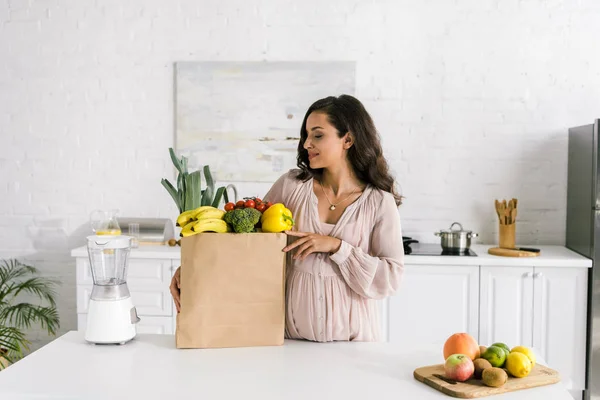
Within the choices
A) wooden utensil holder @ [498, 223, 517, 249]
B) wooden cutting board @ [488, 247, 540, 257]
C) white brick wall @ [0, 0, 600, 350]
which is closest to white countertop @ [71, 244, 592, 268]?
wooden cutting board @ [488, 247, 540, 257]

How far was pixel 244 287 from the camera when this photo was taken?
2002mm

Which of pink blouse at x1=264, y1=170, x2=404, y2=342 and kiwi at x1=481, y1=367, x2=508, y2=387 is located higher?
pink blouse at x1=264, y1=170, x2=404, y2=342

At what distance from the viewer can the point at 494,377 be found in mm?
1713

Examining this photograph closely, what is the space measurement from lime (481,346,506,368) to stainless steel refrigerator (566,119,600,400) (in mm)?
2054

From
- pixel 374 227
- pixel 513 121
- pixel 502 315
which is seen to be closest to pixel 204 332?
pixel 374 227

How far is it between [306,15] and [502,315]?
2198 millimetres

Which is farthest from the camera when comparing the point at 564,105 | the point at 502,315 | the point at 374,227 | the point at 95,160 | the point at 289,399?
the point at 95,160

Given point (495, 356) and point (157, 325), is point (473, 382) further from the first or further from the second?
point (157, 325)

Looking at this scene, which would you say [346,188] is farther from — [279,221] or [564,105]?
[564,105]

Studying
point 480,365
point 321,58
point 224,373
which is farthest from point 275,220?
point 321,58

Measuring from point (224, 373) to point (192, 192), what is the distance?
0.63 meters

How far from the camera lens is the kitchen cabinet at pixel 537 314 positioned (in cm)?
366

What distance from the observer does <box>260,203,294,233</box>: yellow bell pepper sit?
199 centimetres

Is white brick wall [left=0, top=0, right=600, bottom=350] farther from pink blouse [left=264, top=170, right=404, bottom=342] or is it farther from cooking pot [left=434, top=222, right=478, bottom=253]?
pink blouse [left=264, top=170, right=404, bottom=342]
